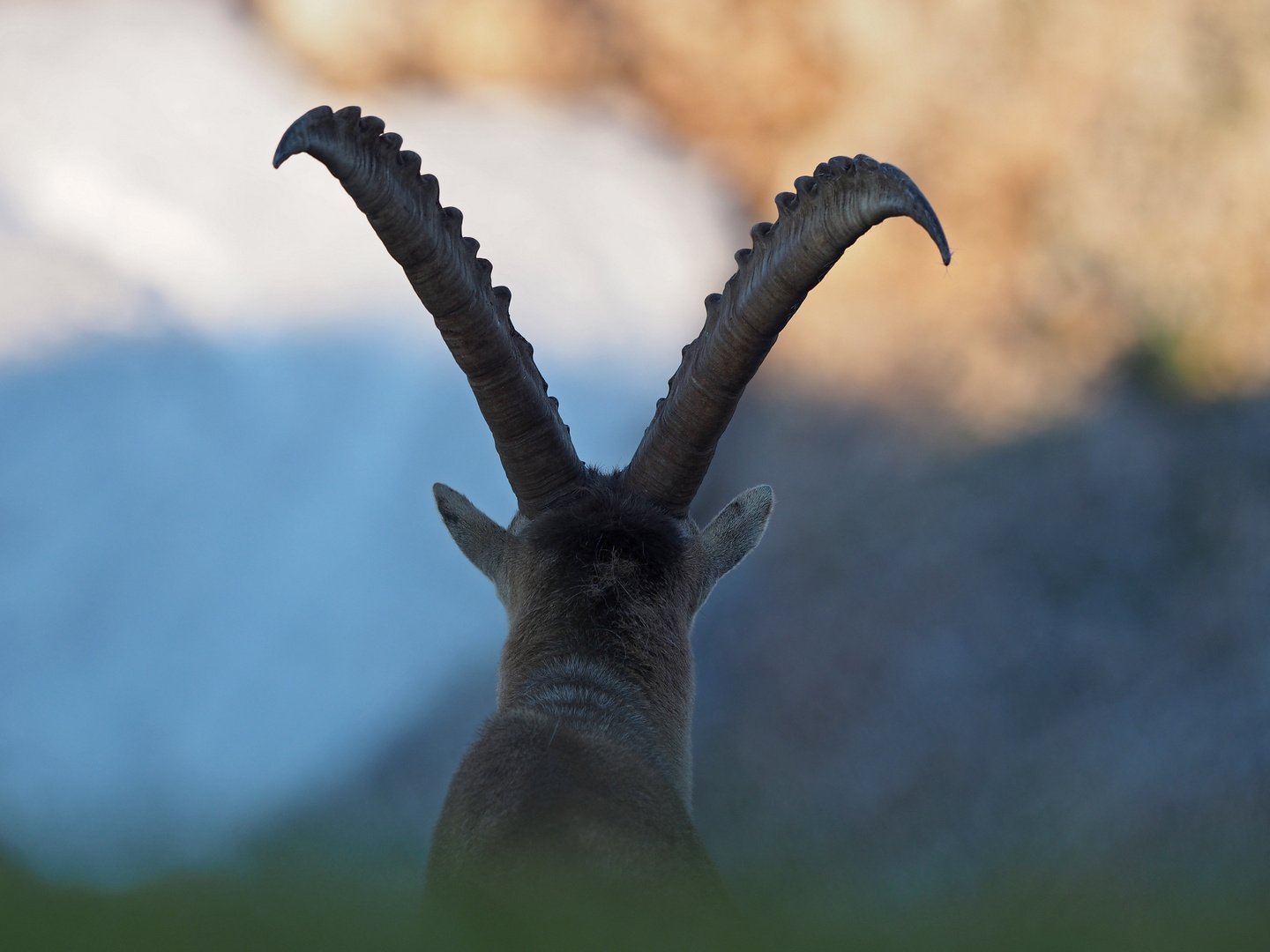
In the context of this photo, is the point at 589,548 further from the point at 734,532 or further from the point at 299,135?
the point at 299,135

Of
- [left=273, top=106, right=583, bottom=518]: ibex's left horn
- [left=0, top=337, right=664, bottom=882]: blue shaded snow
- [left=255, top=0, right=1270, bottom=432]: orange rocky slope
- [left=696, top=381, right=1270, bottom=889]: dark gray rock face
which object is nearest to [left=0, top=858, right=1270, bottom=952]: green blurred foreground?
[left=273, top=106, right=583, bottom=518]: ibex's left horn

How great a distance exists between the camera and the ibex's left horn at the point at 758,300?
2902 millimetres

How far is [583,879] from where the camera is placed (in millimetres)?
2402

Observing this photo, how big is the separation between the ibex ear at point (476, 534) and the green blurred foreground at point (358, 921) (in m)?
2.46

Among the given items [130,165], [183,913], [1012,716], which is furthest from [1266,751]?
[130,165]

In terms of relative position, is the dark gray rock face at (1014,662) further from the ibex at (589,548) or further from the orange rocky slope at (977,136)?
the ibex at (589,548)

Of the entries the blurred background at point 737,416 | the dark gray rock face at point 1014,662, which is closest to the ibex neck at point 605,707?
the blurred background at point 737,416

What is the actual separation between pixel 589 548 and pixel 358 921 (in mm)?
2354

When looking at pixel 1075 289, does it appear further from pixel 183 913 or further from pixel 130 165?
pixel 183 913

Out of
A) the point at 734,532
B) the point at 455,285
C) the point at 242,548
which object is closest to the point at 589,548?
the point at 734,532

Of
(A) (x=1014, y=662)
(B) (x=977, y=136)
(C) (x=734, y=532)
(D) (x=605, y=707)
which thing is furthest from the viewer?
(B) (x=977, y=136)

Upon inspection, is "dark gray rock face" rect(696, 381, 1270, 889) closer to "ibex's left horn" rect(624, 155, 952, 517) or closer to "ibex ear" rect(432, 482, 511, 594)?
"ibex ear" rect(432, 482, 511, 594)

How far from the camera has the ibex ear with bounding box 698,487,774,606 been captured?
13.6 ft

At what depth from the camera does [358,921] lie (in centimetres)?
134
